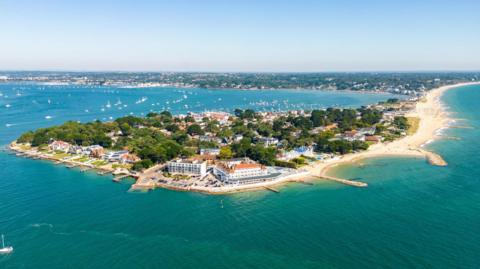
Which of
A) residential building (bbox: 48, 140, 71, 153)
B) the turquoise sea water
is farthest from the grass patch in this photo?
residential building (bbox: 48, 140, 71, 153)

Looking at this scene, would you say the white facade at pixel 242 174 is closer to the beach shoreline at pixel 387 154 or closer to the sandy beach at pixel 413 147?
the beach shoreline at pixel 387 154

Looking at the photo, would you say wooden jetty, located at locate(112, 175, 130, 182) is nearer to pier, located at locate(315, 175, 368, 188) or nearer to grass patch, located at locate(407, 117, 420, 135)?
pier, located at locate(315, 175, 368, 188)

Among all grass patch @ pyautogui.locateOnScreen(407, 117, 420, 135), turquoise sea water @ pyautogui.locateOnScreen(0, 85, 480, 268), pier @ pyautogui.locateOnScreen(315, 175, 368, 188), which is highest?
grass patch @ pyautogui.locateOnScreen(407, 117, 420, 135)

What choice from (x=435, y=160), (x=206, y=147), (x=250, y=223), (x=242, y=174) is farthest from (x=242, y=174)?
(x=435, y=160)

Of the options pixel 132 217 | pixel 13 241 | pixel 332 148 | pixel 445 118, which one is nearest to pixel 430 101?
pixel 445 118

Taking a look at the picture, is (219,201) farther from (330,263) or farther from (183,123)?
(183,123)

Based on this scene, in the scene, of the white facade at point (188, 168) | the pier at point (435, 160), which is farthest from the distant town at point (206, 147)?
the pier at point (435, 160)
